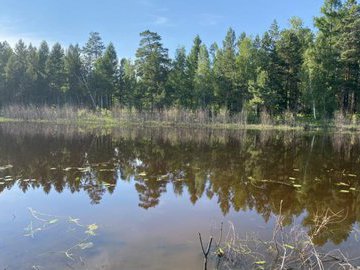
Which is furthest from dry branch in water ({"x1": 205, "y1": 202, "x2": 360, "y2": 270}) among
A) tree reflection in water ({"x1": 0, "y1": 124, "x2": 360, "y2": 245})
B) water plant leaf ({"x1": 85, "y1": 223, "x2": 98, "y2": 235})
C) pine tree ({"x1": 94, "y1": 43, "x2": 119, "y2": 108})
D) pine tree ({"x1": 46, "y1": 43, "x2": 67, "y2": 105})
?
pine tree ({"x1": 46, "y1": 43, "x2": 67, "y2": 105})

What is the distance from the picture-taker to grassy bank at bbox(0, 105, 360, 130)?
3578 cm

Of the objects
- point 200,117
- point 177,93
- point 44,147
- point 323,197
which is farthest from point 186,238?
point 177,93

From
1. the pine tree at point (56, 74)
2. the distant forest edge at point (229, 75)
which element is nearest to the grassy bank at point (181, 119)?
the distant forest edge at point (229, 75)

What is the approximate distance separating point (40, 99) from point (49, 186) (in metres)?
49.2

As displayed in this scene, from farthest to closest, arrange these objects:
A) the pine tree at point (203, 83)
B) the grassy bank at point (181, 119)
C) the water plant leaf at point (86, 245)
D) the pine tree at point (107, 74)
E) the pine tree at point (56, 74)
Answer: the pine tree at point (56, 74)
the pine tree at point (107, 74)
the pine tree at point (203, 83)
the grassy bank at point (181, 119)
the water plant leaf at point (86, 245)

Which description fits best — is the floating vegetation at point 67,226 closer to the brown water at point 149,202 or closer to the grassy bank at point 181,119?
the brown water at point 149,202

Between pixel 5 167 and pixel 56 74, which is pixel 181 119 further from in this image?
pixel 5 167

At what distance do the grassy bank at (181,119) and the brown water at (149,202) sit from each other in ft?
66.4

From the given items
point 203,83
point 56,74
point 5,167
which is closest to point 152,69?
point 203,83

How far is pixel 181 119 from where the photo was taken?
38.5 meters

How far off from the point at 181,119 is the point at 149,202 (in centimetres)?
3001

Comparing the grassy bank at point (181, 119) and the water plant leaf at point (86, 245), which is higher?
the grassy bank at point (181, 119)

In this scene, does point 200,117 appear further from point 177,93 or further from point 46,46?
point 46,46

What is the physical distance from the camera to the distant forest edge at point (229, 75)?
38.9 m
